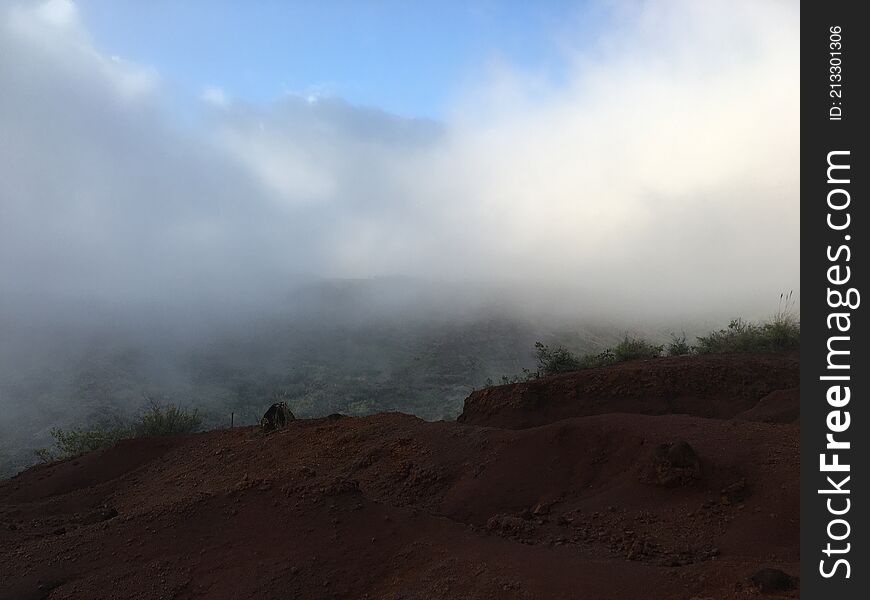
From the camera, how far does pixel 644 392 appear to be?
15977 millimetres

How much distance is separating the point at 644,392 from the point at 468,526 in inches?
371

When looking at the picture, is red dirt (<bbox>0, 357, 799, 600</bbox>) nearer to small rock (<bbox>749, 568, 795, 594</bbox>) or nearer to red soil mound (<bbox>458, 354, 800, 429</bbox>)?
small rock (<bbox>749, 568, 795, 594</bbox>)

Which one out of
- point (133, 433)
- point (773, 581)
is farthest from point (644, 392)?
point (133, 433)

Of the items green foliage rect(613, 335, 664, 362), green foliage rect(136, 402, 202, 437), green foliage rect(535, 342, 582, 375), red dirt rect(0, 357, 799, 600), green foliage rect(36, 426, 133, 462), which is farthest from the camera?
green foliage rect(136, 402, 202, 437)

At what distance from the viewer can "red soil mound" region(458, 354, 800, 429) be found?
51.0ft

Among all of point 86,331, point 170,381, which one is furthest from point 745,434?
point 86,331

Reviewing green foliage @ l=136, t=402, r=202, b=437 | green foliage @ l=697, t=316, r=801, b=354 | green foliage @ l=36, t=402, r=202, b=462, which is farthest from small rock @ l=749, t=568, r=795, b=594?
green foliage @ l=136, t=402, r=202, b=437

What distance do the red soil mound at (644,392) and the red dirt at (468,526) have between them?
2.53m

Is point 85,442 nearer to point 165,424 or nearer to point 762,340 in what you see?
point 165,424

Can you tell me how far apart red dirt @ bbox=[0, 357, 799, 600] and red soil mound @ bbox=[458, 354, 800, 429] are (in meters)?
2.53

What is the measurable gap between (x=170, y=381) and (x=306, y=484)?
2610 cm

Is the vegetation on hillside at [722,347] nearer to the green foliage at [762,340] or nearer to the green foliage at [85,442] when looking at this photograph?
the green foliage at [762,340]

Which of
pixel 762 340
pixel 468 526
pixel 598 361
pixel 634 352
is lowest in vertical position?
pixel 468 526

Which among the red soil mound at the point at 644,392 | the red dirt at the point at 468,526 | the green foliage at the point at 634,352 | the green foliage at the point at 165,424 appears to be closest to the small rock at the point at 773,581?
the red dirt at the point at 468,526
